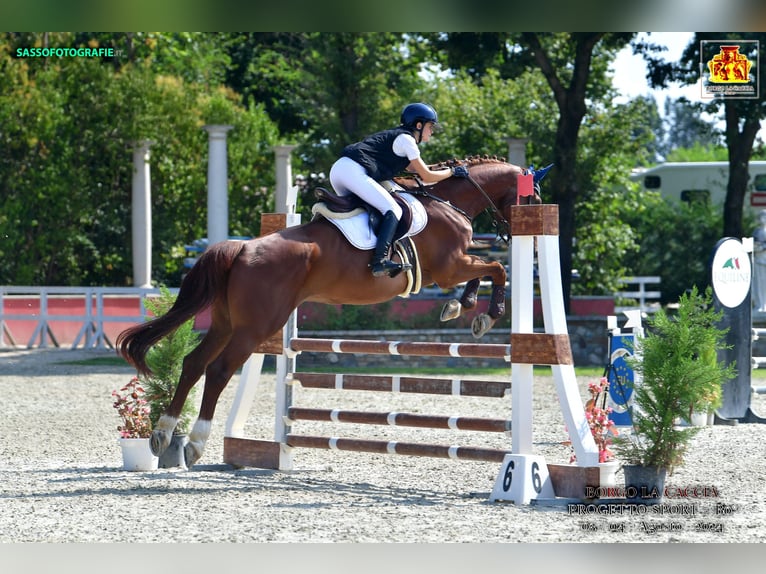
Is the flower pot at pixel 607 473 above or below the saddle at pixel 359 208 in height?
below

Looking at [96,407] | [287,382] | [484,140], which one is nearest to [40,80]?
[484,140]

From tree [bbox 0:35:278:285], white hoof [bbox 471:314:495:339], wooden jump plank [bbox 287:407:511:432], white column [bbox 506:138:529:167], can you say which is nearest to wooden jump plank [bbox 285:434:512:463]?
wooden jump plank [bbox 287:407:511:432]

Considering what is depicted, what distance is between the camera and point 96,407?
12.0 metres

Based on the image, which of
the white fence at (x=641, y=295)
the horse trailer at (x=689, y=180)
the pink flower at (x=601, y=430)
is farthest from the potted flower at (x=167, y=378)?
the horse trailer at (x=689, y=180)

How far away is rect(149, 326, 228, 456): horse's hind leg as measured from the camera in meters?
6.96

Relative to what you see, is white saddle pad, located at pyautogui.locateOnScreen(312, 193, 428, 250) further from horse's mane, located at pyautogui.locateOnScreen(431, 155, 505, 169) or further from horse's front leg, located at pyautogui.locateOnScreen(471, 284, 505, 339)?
horse's front leg, located at pyautogui.locateOnScreen(471, 284, 505, 339)

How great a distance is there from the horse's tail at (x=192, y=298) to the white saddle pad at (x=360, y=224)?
0.58 m

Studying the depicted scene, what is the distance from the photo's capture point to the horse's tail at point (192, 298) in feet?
22.9

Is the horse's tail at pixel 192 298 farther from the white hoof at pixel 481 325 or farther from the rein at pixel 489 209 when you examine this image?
the white hoof at pixel 481 325

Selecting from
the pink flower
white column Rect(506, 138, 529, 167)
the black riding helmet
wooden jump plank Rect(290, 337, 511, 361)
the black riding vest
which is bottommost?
the pink flower

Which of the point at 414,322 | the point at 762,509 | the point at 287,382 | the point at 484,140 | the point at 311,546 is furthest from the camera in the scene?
the point at 484,140

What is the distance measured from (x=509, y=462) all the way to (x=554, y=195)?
1360cm

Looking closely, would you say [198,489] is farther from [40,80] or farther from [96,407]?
[40,80]

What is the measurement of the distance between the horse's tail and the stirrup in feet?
2.63
